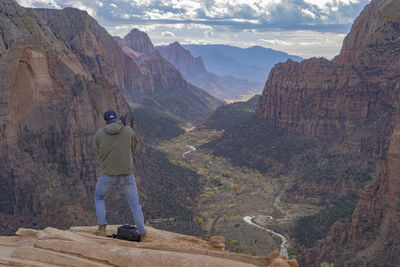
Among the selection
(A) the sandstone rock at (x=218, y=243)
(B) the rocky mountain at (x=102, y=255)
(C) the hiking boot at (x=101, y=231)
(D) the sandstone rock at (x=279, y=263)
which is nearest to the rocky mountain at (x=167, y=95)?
(C) the hiking boot at (x=101, y=231)

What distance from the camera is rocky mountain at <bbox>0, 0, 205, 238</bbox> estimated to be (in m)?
39.9

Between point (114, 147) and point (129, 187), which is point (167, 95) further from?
point (114, 147)

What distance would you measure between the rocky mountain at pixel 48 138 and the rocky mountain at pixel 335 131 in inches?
733

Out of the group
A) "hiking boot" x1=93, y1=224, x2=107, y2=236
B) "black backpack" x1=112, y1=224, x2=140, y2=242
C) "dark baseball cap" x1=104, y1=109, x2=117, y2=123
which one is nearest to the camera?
"dark baseball cap" x1=104, y1=109, x2=117, y2=123

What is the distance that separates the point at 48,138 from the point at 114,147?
36312 mm

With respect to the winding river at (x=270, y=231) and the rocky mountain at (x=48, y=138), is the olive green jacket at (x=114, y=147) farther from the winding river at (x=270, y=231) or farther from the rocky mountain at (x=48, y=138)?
the winding river at (x=270, y=231)

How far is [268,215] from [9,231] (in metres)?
32.5

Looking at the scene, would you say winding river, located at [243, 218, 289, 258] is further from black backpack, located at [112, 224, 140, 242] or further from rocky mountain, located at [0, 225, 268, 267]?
rocky mountain, located at [0, 225, 268, 267]

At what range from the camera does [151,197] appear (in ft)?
174

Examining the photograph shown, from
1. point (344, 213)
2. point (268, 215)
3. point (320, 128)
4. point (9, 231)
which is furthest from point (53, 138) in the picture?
point (320, 128)

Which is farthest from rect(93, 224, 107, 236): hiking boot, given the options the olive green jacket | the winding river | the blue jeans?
the winding river

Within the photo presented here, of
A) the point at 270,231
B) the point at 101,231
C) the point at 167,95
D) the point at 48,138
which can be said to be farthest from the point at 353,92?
the point at 167,95

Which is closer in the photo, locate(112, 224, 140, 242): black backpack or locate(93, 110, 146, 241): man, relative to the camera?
locate(93, 110, 146, 241): man

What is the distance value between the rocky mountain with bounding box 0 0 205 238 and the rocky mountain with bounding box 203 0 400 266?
1861 cm
